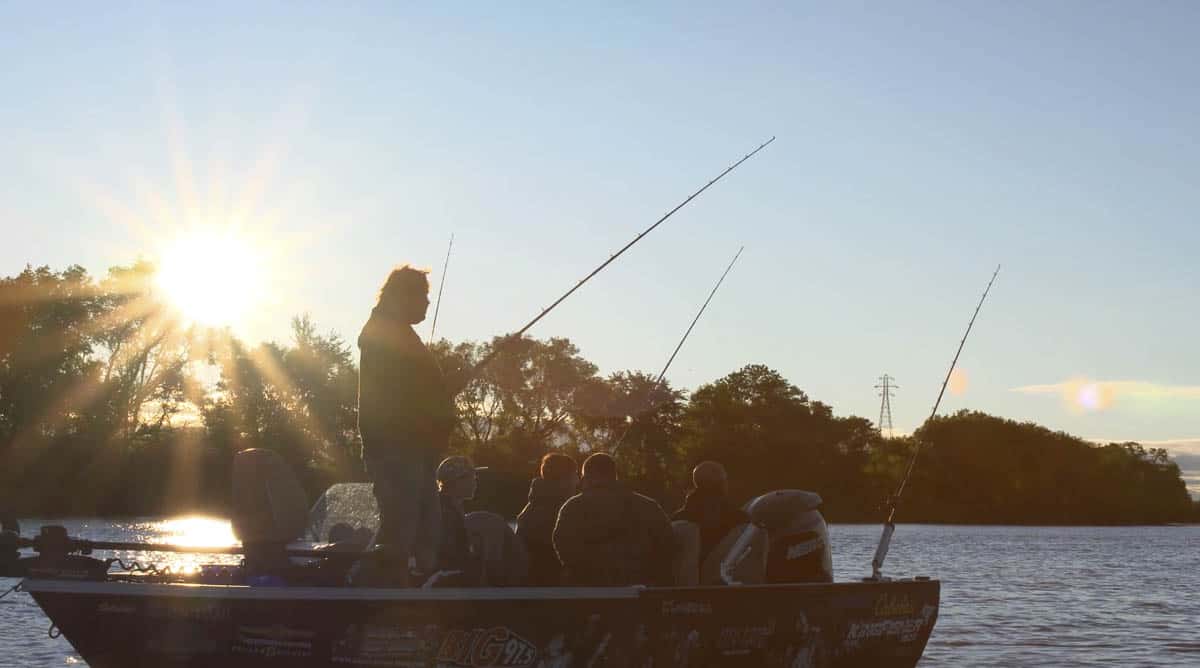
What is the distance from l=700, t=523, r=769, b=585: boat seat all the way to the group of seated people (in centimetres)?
16

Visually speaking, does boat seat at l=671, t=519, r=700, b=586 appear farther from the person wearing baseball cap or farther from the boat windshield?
the boat windshield

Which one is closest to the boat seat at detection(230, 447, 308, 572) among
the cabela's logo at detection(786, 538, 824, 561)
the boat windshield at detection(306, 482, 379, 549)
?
the boat windshield at detection(306, 482, 379, 549)

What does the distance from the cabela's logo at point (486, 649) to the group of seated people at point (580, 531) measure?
0.43 metres

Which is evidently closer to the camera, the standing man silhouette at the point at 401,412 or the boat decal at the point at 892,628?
the standing man silhouette at the point at 401,412

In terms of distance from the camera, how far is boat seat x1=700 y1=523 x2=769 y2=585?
9.58 metres

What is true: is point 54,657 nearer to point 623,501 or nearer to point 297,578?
point 297,578

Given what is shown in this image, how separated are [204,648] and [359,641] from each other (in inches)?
35.6

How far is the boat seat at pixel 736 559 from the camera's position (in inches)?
377

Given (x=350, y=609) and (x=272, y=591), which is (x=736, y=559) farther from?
(x=272, y=591)

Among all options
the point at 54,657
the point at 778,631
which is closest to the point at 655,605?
the point at 778,631

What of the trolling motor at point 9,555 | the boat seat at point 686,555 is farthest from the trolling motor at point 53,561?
the boat seat at point 686,555

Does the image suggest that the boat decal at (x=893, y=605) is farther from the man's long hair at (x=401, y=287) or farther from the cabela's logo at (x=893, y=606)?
the man's long hair at (x=401, y=287)

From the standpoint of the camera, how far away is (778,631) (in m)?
9.75

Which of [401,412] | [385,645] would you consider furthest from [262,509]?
[401,412]
